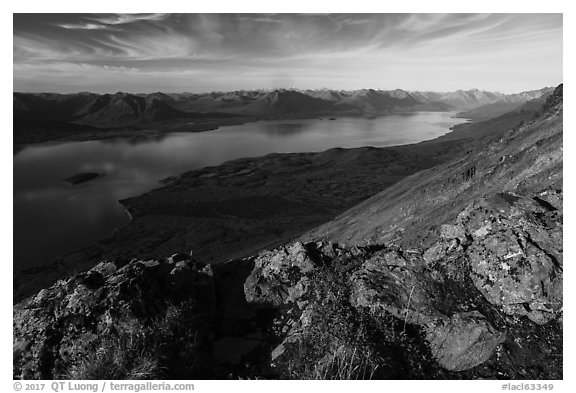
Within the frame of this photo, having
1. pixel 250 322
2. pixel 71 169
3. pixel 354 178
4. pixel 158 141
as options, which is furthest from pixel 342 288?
pixel 158 141

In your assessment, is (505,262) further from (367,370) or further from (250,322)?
(250,322)

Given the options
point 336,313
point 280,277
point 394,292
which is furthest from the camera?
point 280,277

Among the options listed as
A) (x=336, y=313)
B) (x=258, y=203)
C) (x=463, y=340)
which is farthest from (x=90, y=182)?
(x=463, y=340)

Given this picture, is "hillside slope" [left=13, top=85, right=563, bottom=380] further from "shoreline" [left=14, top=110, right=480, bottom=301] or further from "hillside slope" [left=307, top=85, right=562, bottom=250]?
"shoreline" [left=14, top=110, right=480, bottom=301]

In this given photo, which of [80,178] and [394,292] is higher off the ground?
[394,292]

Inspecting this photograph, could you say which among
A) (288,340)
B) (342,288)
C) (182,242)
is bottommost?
(182,242)

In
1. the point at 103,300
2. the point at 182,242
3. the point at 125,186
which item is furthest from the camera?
the point at 125,186

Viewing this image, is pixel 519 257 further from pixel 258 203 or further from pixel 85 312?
pixel 258 203

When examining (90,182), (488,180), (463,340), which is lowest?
(90,182)
